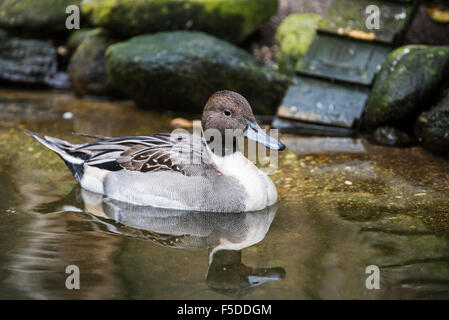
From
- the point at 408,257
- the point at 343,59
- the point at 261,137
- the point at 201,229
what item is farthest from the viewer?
the point at 343,59

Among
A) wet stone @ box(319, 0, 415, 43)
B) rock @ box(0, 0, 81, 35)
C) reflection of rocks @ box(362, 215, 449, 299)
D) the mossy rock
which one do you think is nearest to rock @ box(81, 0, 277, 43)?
the mossy rock

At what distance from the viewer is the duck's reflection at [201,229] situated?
3.82 meters

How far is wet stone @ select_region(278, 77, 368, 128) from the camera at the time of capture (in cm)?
707

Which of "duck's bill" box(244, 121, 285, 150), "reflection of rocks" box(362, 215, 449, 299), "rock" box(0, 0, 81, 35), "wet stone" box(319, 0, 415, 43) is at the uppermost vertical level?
"wet stone" box(319, 0, 415, 43)

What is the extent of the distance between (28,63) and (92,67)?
1404 mm

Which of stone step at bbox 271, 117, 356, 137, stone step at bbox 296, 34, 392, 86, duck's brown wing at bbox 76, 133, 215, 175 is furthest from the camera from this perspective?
stone step at bbox 296, 34, 392, 86

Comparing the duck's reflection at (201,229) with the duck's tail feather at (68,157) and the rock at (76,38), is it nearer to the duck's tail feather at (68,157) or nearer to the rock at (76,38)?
the duck's tail feather at (68,157)

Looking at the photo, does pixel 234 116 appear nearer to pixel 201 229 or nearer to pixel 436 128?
pixel 201 229

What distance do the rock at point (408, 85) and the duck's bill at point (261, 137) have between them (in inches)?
93.0

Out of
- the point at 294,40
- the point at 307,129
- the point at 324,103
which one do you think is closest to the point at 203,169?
the point at 307,129

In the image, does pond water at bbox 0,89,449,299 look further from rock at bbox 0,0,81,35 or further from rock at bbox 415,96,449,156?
rock at bbox 0,0,81,35

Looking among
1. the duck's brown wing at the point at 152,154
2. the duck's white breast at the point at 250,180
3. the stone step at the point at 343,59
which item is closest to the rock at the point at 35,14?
the stone step at the point at 343,59

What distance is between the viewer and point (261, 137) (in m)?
4.79

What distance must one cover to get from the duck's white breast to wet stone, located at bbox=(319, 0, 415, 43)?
3.51 meters
